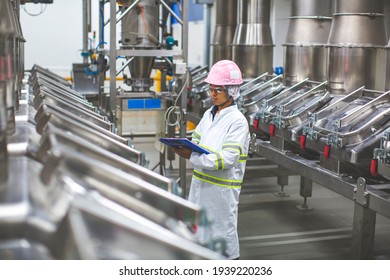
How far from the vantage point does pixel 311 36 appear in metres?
4.89

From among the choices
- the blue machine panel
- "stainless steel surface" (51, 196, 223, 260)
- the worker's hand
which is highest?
"stainless steel surface" (51, 196, 223, 260)

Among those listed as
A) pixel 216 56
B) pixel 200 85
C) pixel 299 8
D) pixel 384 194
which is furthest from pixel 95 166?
pixel 216 56

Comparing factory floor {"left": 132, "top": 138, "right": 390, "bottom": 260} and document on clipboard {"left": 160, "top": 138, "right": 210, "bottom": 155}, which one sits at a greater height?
document on clipboard {"left": 160, "top": 138, "right": 210, "bottom": 155}

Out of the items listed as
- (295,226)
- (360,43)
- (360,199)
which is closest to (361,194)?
(360,199)

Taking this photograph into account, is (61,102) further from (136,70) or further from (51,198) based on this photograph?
(136,70)

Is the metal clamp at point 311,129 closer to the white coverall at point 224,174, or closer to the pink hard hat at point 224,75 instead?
the white coverall at point 224,174

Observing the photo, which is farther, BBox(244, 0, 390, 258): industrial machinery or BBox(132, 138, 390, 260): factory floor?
BBox(132, 138, 390, 260): factory floor

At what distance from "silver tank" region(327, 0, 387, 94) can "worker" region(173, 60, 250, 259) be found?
144 cm

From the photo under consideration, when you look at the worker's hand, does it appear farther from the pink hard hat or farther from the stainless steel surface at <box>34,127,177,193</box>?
the stainless steel surface at <box>34,127,177,193</box>

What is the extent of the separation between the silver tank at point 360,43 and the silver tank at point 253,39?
6.03ft

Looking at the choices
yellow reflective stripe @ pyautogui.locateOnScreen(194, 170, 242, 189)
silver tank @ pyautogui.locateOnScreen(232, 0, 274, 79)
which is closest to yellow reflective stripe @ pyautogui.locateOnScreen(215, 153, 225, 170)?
yellow reflective stripe @ pyautogui.locateOnScreen(194, 170, 242, 189)

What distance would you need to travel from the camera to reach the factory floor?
4.26m

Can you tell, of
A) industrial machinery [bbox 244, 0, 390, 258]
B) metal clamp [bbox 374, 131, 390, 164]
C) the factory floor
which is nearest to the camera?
metal clamp [bbox 374, 131, 390, 164]

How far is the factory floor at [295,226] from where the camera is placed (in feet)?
14.0
